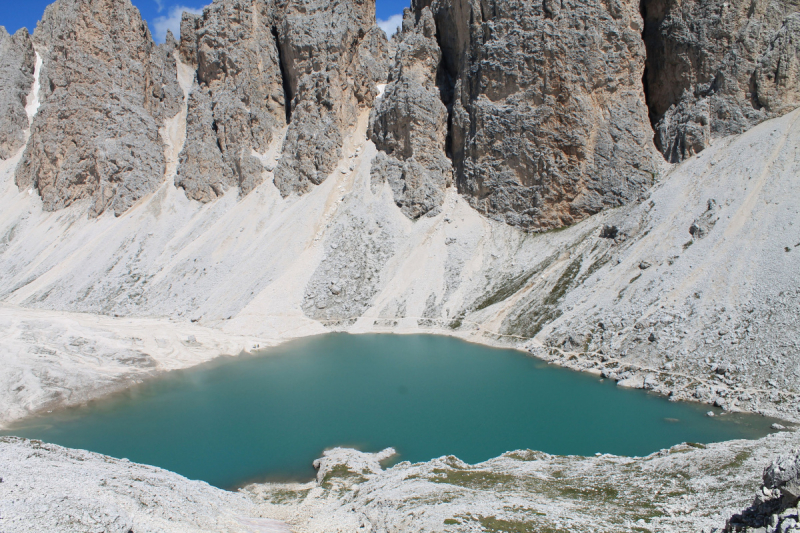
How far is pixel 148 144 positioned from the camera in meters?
79.7

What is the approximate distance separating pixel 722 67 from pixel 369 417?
169 feet

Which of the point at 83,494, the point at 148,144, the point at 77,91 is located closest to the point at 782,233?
the point at 83,494

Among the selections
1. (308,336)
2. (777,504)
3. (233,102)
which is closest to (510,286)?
(308,336)

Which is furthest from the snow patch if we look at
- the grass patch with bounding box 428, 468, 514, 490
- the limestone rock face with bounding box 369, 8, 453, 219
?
the grass patch with bounding box 428, 468, 514, 490

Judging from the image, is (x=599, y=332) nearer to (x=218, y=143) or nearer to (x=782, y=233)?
(x=782, y=233)

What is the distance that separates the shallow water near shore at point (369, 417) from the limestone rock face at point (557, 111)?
25.9 m

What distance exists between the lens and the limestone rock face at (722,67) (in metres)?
50.3

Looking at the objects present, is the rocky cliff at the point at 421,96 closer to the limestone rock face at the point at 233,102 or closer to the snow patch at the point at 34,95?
the limestone rock face at the point at 233,102

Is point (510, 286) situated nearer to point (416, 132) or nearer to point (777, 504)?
point (416, 132)

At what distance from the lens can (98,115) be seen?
79.9 metres

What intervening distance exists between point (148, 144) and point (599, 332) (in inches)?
2855

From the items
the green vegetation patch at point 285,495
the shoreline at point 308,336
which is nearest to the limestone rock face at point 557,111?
the shoreline at point 308,336

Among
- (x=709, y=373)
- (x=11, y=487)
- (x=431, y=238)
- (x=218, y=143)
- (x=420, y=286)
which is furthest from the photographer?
(x=218, y=143)

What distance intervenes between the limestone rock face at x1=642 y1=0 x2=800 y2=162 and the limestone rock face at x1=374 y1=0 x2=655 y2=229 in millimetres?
3020
